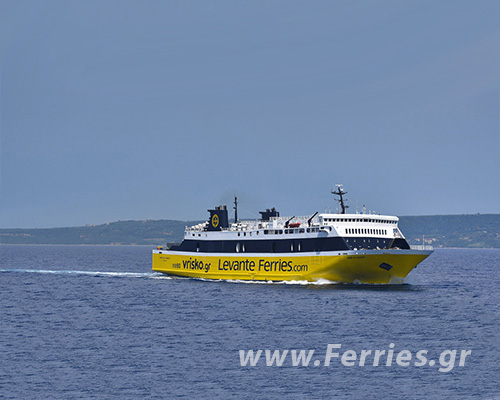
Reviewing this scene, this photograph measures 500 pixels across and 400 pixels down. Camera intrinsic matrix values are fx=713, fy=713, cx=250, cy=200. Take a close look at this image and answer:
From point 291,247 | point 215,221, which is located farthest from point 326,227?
point 215,221

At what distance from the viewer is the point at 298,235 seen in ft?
234

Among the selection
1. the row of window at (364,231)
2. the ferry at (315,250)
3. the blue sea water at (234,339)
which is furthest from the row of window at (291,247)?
the row of window at (364,231)

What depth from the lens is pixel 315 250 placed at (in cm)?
6956

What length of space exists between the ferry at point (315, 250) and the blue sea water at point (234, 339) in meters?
1.96

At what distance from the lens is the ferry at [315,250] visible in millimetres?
67688

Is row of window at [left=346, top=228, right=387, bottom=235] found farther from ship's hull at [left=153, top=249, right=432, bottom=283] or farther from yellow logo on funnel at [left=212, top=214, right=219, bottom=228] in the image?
yellow logo on funnel at [left=212, top=214, right=219, bottom=228]

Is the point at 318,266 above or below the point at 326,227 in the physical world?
below

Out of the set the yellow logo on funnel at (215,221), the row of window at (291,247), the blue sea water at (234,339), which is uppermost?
the yellow logo on funnel at (215,221)

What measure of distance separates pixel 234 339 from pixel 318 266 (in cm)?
2635

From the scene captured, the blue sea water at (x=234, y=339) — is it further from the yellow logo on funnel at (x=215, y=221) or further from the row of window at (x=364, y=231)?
the yellow logo on funnel at (x=215, y=221)

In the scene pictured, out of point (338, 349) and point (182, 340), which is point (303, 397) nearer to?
point (338, 349)

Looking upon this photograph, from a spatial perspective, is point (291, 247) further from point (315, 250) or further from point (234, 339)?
point (234, 339)

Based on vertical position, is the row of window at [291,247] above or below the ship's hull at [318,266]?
above

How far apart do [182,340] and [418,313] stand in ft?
67.1
